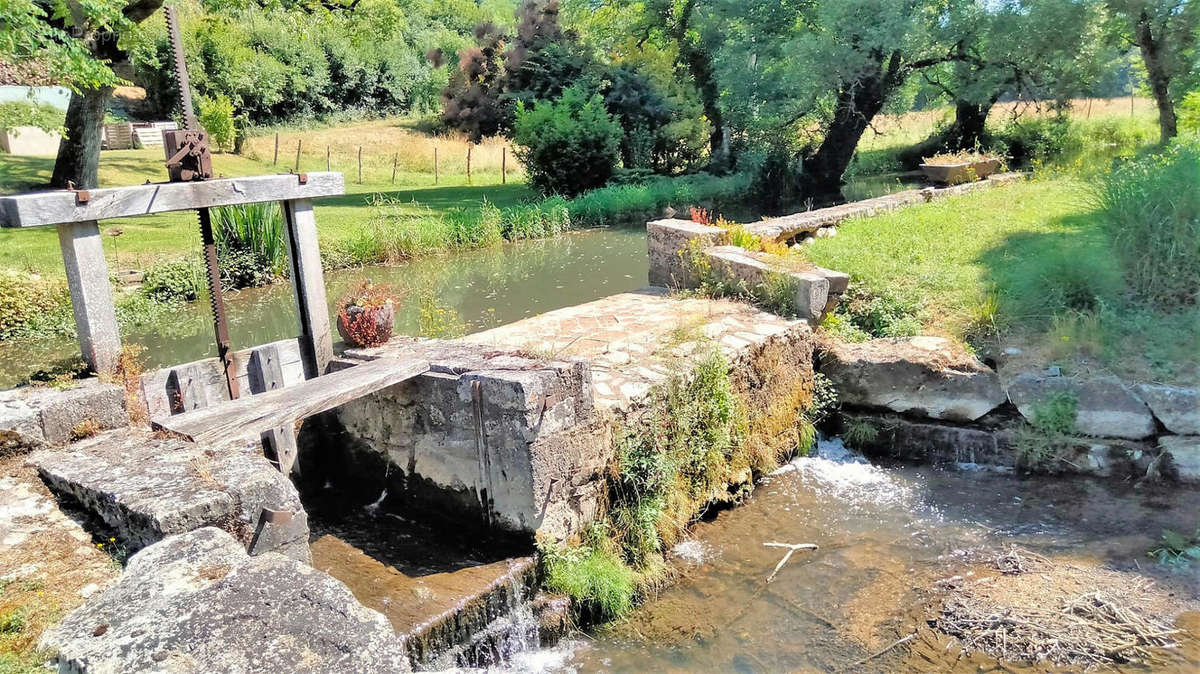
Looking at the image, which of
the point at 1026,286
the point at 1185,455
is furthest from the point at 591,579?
the point at 1026,286

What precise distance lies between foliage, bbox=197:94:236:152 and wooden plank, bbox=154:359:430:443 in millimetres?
22622

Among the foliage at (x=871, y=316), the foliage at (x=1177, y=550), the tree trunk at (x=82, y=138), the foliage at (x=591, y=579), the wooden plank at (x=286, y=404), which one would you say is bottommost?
the foliage at (x=1177, y=550)

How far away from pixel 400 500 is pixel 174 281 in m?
8.04

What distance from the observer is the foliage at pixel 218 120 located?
24844 millimetres

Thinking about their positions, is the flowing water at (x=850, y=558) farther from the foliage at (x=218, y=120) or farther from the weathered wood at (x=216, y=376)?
the foliage at (x=218, y=120)

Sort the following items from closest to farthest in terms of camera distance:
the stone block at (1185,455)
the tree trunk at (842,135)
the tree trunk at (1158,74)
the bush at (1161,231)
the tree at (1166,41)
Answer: the stone block at (1185,455) → the bush at (1161,231) → the tree at (1166,41) → the tree trunk at (1158,74) → the tree trunk at (842,135)

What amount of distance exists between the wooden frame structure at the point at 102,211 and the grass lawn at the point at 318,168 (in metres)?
7.94

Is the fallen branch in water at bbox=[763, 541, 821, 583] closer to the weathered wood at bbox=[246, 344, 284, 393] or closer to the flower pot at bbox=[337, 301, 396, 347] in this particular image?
the flower pot at bbox=[337, 301, 396, 347]

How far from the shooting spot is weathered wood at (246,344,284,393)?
251 inches

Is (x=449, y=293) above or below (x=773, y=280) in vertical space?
below

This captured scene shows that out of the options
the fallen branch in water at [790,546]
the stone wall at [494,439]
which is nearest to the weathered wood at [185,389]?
the stone wall at [494,439]

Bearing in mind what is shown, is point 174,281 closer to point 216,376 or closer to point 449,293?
point 449,293

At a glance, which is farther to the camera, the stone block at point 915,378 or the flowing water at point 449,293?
the flowing water at point 449,293

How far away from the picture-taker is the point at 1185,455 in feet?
20.4
